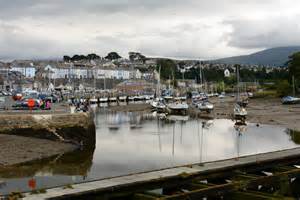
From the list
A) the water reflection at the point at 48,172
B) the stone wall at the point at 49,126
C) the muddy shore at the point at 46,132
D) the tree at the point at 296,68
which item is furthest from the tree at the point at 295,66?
the water reflection at the point at 48,172

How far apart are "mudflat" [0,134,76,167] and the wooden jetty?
1345cm

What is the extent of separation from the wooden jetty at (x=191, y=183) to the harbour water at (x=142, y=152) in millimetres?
3630

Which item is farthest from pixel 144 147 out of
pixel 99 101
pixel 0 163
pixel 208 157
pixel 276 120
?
pixel 99 101

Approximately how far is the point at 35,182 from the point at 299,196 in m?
10.7

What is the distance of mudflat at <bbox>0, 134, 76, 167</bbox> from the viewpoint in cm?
2482

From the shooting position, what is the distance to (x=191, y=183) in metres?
11.9

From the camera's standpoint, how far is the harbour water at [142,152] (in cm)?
2128

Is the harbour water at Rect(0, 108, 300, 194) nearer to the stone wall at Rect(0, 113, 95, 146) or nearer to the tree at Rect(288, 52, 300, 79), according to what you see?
the stone wall at Rect(0, 113, 95, 146)

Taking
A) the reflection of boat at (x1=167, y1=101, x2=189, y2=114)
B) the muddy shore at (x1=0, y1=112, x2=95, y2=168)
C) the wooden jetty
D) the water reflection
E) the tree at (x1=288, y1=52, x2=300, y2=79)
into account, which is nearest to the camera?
the wooden jetty

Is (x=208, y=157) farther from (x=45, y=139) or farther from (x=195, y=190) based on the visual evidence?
(x=195, y=190)

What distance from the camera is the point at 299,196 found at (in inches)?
550

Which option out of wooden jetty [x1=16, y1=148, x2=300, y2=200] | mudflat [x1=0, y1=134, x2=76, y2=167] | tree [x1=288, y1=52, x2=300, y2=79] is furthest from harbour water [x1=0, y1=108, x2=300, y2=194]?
tree [x1=288, y1=52, x2=300, y2=79]

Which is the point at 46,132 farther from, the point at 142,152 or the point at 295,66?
the point at 295,66

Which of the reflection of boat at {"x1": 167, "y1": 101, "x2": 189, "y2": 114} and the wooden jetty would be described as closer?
the wooden jetty
